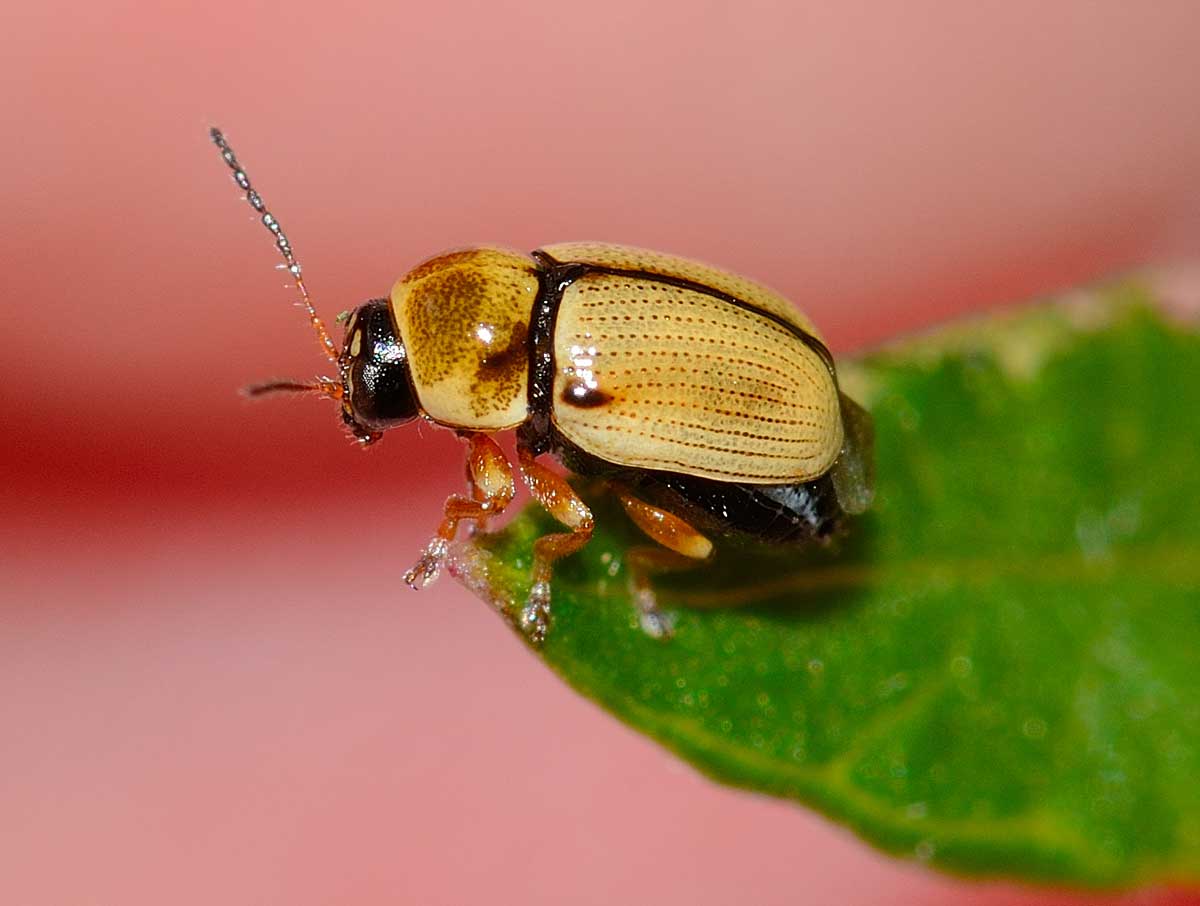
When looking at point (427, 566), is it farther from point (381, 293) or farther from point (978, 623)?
point (381, 293)

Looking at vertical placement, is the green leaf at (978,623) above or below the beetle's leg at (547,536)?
below

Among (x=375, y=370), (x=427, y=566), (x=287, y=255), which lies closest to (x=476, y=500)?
(x=427, y=566)

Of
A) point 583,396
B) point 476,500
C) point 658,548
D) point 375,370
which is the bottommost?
point 658,548

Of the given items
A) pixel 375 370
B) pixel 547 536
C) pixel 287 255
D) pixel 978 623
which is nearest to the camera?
pixel 547 536

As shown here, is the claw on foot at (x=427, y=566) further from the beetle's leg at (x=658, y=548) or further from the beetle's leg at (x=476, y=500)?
the beetle's leg at (x=658, y=548)

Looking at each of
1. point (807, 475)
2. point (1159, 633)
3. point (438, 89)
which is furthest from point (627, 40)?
point (1159, 633)

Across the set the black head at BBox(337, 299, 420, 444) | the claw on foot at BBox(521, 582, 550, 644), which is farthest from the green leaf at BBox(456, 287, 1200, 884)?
the black head at BBox(337, 299, 420, 444)

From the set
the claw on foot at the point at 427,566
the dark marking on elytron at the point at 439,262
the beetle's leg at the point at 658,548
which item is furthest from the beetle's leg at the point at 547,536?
the dark marking on elytron at the point at 439,262

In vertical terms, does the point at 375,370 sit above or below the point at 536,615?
above

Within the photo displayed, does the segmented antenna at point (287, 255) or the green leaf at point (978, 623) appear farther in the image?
the segmented antenna at point (287, 255)
